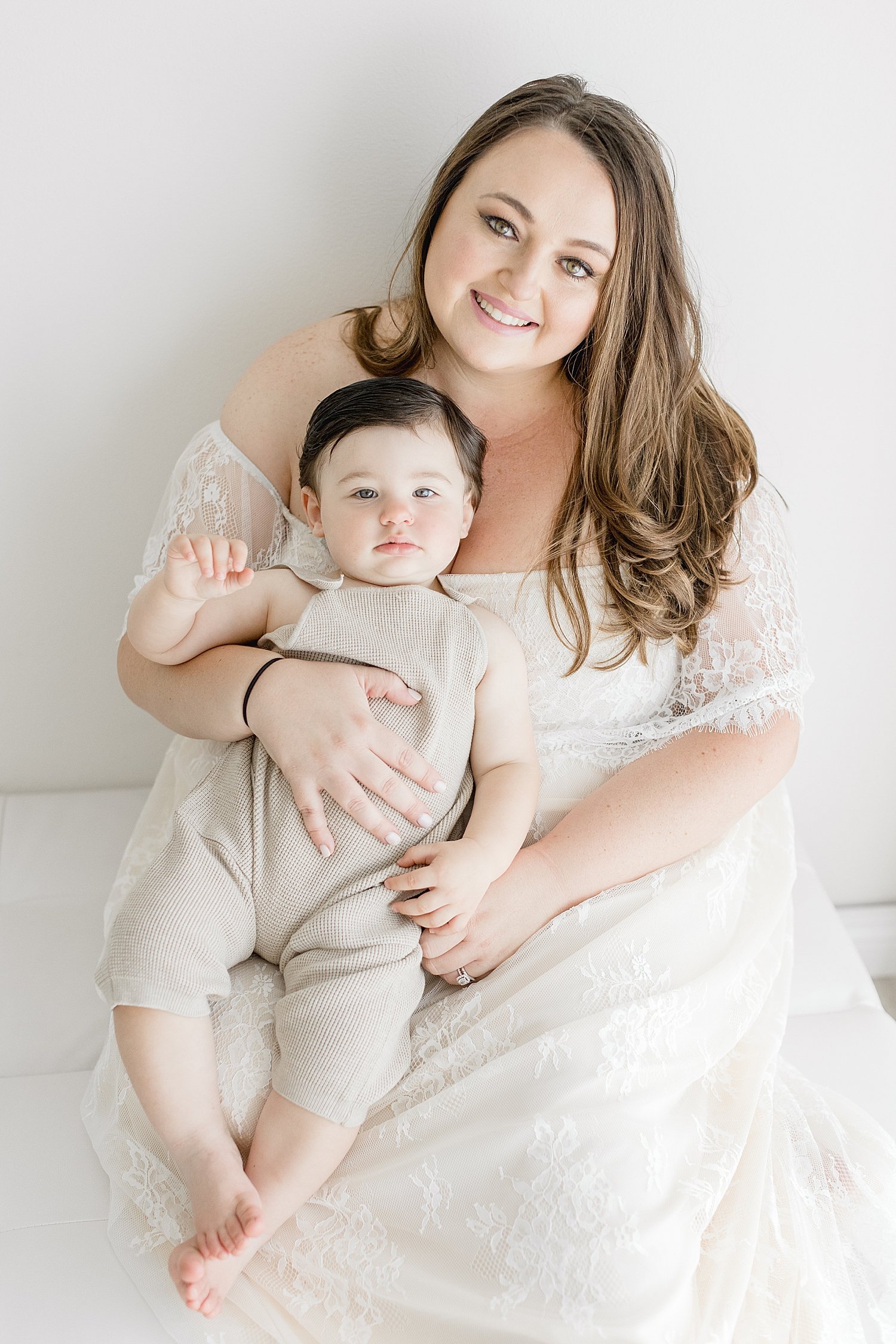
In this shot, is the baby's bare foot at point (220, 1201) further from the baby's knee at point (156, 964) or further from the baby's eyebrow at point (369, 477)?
the baby's eyebrow at point (369, 477)

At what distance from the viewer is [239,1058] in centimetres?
128

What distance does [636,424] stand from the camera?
1570 mm

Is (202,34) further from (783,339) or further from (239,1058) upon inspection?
(239,1058)

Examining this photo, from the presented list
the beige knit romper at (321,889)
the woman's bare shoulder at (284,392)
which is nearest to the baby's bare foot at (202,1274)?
the beige knit romper at (321,889)

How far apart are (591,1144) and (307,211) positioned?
140 centimetres

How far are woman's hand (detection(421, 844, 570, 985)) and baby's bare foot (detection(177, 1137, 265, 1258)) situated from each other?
322 mm

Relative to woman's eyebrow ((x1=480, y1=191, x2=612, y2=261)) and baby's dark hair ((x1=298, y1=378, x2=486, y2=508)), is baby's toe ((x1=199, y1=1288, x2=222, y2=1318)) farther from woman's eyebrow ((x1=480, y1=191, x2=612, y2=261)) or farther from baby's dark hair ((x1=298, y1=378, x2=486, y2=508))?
woman's eyebrow ((x1=480, y1=191, x2=612, y2=261))

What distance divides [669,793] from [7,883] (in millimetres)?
1121

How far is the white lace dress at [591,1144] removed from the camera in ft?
3.79

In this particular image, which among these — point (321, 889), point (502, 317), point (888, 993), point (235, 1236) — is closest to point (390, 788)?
point (321, 889)

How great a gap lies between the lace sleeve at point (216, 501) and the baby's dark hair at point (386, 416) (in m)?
0.17

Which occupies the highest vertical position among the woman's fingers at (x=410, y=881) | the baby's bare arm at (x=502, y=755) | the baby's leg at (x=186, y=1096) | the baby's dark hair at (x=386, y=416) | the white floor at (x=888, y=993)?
the baby's dark hair at (x=386, y=416)

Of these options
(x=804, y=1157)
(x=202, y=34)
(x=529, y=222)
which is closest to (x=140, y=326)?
(x=202, y=34)

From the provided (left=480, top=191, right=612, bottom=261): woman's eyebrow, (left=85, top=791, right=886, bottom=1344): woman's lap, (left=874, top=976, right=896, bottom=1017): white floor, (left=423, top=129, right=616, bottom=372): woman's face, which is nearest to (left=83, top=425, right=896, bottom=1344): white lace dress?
(left=85, top=791, right=886, bottom=1344): woman's lap
